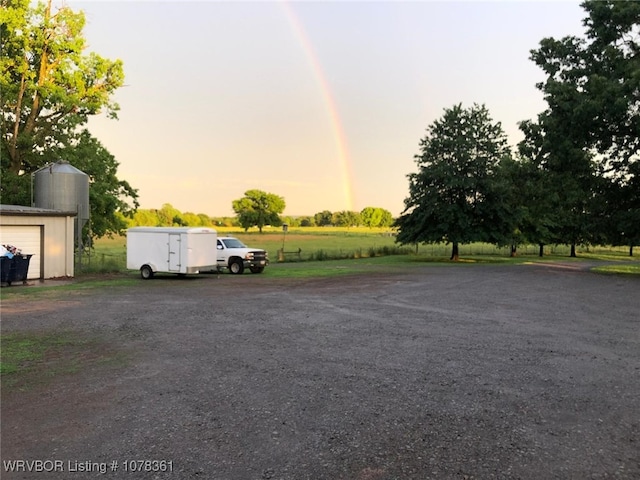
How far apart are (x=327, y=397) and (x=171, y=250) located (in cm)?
1702

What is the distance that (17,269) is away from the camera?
61.7 feet

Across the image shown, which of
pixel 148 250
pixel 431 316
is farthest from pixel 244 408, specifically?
pixel 148 250

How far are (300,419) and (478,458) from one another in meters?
1.78

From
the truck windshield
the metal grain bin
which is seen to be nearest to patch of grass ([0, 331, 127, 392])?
the truck windshield

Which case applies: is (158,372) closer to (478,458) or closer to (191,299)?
(478,458)

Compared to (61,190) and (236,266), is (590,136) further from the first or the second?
(61,190)

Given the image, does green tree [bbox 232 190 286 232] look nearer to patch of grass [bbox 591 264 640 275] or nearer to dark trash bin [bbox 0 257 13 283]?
patch of grass [bbox 591 264 640 275]

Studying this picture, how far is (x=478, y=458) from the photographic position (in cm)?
409

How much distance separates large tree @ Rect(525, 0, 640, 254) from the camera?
22.9 m

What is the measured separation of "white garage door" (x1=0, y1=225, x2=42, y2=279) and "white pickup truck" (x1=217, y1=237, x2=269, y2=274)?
27.4 feet

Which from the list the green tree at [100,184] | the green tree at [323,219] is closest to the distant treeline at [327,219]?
the green tree at [323,219]

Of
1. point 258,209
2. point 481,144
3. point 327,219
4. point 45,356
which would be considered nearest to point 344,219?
point 327,219

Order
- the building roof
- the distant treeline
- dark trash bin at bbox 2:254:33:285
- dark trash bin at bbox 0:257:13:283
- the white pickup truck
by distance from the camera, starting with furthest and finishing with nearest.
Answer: the distant treeline < the white pickup truck < the building roof < dark trash bin at bbox 2:254:33:285 < dark trash bin at bbox 0:257:13:283

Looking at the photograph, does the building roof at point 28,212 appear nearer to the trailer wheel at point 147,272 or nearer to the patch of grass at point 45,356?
the trailer wheel at point 147,272
